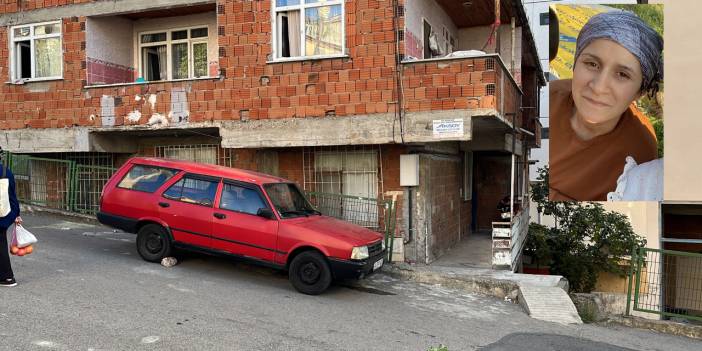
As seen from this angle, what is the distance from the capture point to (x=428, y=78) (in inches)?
381

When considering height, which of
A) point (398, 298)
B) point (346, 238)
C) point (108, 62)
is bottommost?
point (398, 298)

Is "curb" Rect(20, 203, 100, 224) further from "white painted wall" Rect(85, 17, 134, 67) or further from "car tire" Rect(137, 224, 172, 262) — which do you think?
"car tire" Rect(137, 224, 172, 262)

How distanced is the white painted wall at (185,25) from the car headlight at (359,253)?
277 inches

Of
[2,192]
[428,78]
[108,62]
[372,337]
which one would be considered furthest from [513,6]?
[2,192]

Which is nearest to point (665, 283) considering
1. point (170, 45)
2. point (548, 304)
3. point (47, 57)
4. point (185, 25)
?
point (548, 304)

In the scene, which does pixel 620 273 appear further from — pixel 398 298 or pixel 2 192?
pixel 2 192

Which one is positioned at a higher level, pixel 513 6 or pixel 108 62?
pixel 513 6

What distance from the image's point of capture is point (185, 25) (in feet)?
43.2

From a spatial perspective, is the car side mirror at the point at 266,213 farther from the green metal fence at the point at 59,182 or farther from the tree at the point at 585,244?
the tree at the point at 585,244

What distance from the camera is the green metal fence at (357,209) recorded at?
10.7 metres

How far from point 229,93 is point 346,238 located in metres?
4.78

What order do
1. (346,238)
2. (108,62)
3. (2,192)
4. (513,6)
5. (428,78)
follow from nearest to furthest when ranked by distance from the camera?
1. (2,192)
2. (346,238)
3. (428,78)
4. (513,6)
5. (108,62)

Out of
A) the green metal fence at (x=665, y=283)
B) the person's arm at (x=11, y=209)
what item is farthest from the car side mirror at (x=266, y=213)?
the green metal fence at (x=665, y=283)

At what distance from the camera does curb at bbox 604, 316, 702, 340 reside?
847 centimetres
